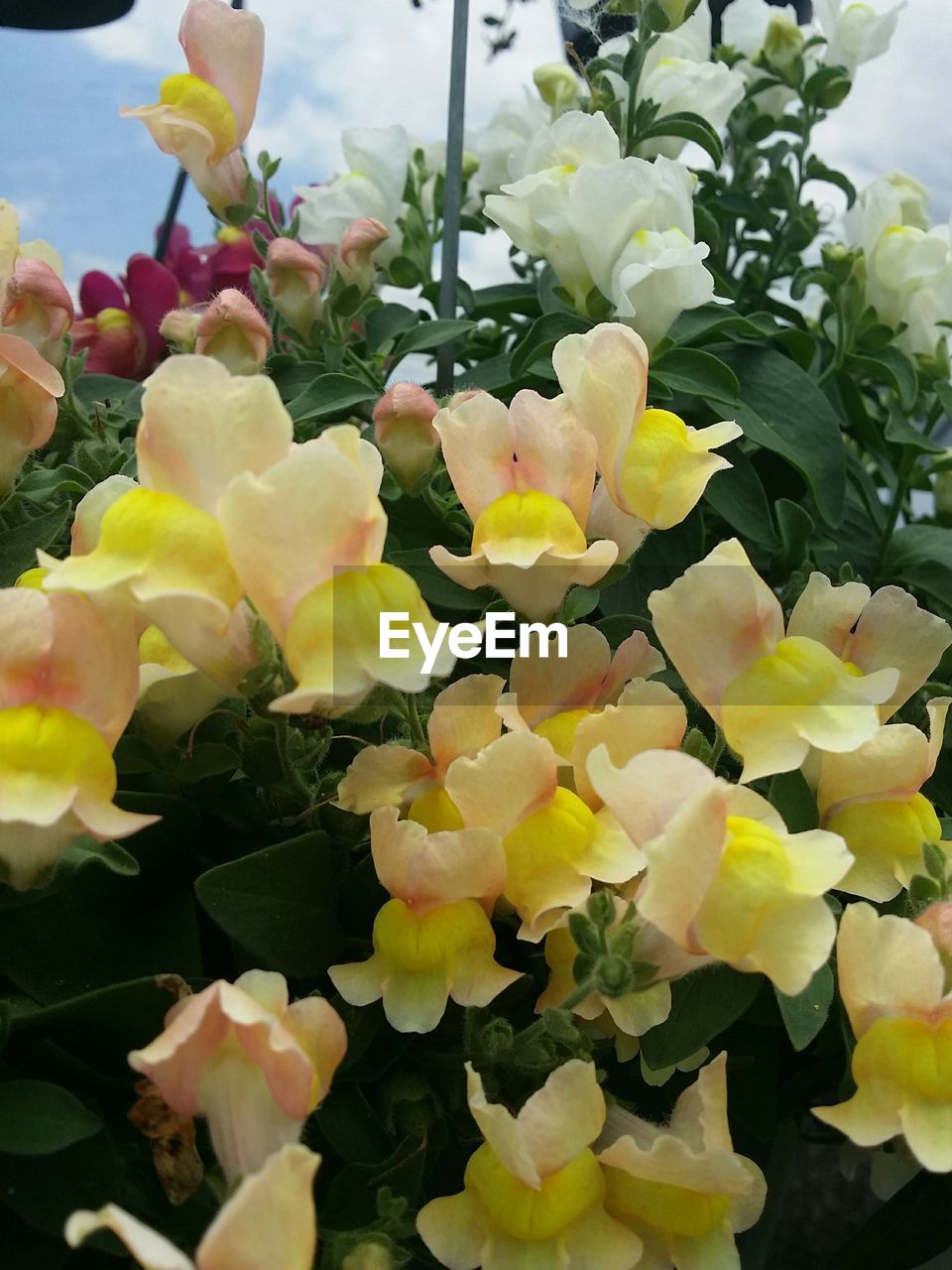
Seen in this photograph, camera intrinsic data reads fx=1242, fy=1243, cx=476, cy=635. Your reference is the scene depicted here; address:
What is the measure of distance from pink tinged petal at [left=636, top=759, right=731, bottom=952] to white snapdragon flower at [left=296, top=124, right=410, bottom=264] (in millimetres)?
573

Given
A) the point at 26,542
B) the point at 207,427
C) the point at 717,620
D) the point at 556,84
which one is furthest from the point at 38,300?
the point at 556,84

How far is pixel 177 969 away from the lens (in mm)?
410

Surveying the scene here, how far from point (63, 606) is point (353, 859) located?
169mm

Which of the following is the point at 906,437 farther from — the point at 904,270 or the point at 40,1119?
the point at 40,1119

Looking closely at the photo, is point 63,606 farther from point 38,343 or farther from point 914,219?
point 914,219

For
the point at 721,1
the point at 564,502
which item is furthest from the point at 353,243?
the point at 721,1

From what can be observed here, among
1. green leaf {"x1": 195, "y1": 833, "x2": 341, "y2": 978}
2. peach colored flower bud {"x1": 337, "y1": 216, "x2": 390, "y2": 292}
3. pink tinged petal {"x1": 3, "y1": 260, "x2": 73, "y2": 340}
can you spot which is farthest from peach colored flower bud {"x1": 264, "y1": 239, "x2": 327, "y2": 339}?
green leaf {"x1": 195, "y1": 833, "x2": 341, "y2": 978}

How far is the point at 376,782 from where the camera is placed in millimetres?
412

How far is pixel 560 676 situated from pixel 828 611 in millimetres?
105

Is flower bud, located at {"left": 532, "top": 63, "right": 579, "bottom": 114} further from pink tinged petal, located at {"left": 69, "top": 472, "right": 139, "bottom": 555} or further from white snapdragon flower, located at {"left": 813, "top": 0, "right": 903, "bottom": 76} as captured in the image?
pink tinged petal, located at {"left": 69, "top": 472, "right": 139, "bottom": 555}

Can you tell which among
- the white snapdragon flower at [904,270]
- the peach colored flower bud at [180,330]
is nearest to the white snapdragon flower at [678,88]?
the white snapdragon flower at [904,270]

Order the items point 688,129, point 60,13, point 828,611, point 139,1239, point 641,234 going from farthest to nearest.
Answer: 1. point 60,13
2. point 688,129
3. point 641,234
4. point 828,611
5. point 139,1239

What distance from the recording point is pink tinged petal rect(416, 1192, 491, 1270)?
0.36m

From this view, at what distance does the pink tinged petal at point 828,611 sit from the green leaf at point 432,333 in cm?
26
